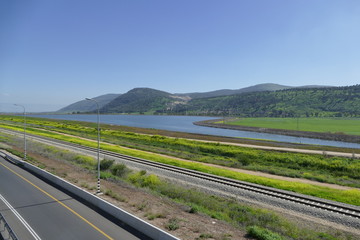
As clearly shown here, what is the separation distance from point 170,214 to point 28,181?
1834cm

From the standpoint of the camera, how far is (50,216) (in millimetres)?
16875

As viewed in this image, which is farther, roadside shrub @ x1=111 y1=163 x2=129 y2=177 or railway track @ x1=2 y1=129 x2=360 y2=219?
roadside shrub @ x1=111 y1=163 x2=129 y2=177

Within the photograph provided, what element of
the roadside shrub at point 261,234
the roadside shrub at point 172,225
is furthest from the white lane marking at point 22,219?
the roadside shrub at point 261,234

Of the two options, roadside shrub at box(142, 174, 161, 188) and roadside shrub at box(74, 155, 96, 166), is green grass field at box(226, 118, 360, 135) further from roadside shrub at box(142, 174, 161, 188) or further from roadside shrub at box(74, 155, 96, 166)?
roadside shrub at box(74, 155, 96, 166)

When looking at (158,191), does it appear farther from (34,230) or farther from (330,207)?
(330,207)

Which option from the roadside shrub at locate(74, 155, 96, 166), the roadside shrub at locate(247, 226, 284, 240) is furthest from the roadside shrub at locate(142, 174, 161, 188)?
the roadside shrub at locate(74, 155, 96, 166)

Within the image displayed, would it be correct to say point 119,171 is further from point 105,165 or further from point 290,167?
point 290,167

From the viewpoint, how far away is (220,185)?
27406 mm

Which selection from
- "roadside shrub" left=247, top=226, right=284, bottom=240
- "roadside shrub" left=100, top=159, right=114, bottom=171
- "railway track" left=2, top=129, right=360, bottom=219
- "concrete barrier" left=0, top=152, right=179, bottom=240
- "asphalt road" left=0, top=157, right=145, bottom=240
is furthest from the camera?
"roadside shrub" left=100, top=159, right=114, bottom=171

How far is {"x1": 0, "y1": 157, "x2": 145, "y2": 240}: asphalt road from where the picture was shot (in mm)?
14422

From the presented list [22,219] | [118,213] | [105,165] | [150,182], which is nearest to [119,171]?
[105,165]

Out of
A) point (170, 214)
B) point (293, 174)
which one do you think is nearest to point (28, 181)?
point (170, 214)

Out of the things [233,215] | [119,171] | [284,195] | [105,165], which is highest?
[105,165]

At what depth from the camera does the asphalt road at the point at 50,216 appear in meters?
14.4
